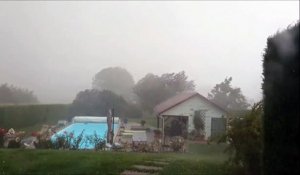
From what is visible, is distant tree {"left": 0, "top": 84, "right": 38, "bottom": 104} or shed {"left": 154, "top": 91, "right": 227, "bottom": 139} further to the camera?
shed {"left": 154, "top": 91, "right": 227, "bottom": 139}

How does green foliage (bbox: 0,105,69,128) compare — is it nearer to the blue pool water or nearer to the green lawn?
the blue pool water

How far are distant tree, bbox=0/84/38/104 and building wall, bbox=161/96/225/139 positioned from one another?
3165mm

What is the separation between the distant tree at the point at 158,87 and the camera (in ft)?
28.9

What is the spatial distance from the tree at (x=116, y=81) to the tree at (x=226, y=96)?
1986 mm

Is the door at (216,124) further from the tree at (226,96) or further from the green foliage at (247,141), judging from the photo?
the green foliage at (247,141)

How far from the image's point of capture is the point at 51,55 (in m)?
8.73

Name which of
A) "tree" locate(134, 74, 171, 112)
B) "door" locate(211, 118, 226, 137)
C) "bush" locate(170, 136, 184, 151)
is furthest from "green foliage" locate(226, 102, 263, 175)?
"tree" locate(134, 74, 171, 112)

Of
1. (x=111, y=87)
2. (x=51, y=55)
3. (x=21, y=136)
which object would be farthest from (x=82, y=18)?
(x=21, y=136)

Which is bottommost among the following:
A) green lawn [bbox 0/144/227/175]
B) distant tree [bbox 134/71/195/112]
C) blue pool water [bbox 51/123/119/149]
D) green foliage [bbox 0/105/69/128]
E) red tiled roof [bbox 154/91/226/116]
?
green lawn [bbox 0/144/227/175]

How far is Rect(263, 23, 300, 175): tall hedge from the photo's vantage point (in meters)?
3.35

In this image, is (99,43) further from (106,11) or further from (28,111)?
(28,111)

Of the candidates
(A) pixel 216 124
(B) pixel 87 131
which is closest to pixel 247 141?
(A) pixel 216 124

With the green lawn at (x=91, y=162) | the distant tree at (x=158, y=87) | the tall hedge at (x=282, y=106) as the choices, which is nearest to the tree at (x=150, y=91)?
the distant tree at (x=158, y=87)

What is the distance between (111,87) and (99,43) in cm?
111
